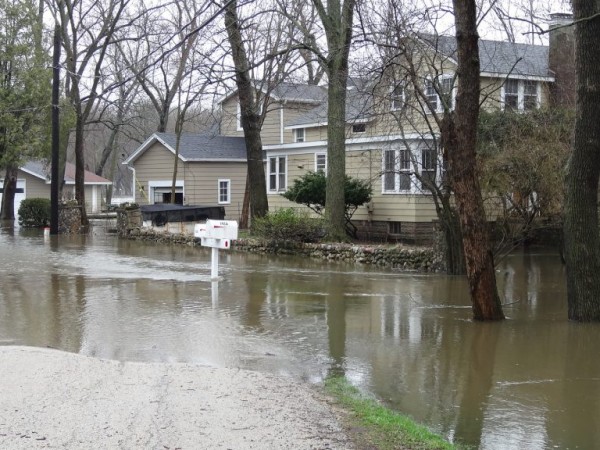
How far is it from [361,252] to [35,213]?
19383 mm

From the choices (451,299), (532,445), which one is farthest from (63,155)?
(532,445)

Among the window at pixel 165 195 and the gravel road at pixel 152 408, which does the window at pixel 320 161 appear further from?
the gravel road at pixel 152 408

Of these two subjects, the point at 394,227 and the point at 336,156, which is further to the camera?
the point at 394,227

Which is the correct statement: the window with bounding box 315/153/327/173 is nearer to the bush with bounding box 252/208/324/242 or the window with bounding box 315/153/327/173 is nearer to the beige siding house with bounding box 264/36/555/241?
the beige siding house with bounding box 264/36/555/241

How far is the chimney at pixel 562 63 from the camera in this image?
2323cm

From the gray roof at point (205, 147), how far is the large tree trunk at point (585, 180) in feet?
87.4

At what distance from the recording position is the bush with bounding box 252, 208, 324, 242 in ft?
69.8

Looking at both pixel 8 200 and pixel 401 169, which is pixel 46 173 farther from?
pixel 401 169

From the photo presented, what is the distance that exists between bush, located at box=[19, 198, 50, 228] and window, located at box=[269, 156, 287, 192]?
10.2 m

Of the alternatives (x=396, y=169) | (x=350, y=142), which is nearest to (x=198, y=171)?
(x=350, y=142)

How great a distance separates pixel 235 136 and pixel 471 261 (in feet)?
98.1

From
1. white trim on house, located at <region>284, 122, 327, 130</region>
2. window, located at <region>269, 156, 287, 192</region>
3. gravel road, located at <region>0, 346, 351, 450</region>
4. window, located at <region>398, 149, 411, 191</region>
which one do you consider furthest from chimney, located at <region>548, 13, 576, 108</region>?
gravel road, located at <region>0, 346, 351, 450</region>

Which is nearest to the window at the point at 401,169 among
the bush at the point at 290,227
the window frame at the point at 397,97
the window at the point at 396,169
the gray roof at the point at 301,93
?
the window at the point at 396,169

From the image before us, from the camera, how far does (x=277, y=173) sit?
103 ft
